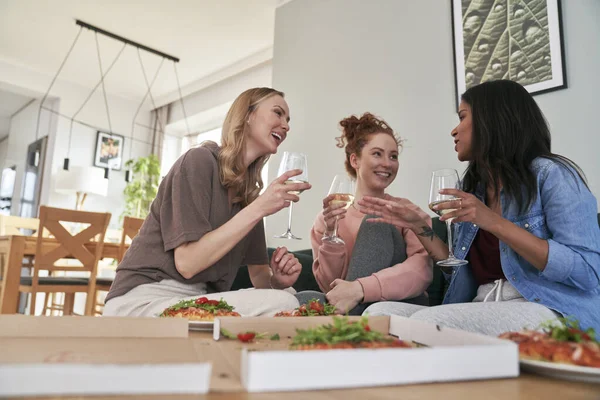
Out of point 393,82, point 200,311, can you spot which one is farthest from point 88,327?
point 393,82

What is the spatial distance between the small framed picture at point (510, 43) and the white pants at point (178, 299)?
173 centimetres

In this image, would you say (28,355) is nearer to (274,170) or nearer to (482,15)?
(482,15)

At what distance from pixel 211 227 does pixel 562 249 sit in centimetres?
102

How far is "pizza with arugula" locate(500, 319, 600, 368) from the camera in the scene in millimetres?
526

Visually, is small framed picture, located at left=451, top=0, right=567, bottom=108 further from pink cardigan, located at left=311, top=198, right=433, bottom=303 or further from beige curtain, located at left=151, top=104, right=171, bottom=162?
beige curtain, located at left=151, top=104, right=171, bottom=162

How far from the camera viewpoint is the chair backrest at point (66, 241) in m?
3.19

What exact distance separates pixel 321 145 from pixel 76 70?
3.95 m

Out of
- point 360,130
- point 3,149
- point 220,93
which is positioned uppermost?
point 220,93

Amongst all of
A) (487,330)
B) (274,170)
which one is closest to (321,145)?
(274,170)

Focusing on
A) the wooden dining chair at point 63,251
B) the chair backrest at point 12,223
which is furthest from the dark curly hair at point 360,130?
the chair backrest at point 12,223

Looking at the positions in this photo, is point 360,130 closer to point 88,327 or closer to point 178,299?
point 178,299

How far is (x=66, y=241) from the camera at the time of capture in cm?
334

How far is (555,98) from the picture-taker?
2156mm

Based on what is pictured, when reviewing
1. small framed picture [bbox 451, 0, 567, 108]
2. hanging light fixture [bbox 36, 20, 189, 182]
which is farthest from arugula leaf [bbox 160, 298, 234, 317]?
hanging light fixture [bbox 36, 20, 189, 182]
